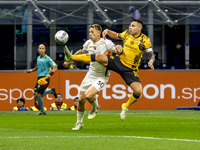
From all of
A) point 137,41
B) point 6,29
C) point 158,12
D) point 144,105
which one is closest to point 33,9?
point 6,29

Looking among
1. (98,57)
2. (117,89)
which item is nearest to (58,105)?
(117,89)

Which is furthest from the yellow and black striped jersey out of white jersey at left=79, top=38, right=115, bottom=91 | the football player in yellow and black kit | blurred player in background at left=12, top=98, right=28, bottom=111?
blurred player in background at left=12, top=98, right=28, bottom=111

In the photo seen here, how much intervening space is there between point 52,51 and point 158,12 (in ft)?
15.8

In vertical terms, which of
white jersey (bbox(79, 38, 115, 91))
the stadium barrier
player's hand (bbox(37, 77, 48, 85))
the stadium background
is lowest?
the stadium barrier

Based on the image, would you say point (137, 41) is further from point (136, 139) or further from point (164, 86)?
point (164, 86)

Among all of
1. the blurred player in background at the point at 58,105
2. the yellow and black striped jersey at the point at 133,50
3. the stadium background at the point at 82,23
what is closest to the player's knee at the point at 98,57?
the yellow and black striped jersey at the point at 133,50

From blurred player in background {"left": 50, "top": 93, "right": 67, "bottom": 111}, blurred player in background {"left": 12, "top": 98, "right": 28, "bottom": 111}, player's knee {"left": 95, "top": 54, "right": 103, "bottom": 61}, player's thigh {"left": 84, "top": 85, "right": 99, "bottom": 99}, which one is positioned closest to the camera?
player's knee {"left": 95, "top": 54, "right": 103, "bottom": 61}

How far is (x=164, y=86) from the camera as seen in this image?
21078 mm

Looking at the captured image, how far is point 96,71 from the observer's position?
11.4 meters

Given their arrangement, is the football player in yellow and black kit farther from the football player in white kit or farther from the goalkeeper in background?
the goalkeeper in background

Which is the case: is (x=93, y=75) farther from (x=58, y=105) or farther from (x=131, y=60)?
(x=58, y=105)

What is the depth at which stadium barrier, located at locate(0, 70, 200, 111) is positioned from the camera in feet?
67.5

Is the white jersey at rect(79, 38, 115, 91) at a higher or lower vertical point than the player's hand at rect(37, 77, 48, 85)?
higher

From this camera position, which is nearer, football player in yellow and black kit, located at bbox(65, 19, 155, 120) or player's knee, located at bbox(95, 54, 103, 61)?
player's knee, located at bbox(95, 54, 103, 61)
